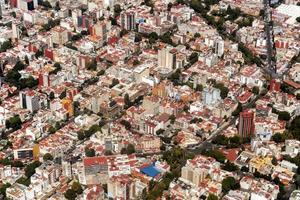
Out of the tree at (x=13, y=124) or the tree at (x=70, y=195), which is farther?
the tree at (x=13, y=124)

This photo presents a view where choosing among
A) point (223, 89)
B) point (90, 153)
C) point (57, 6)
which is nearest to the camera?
point (90, 153)

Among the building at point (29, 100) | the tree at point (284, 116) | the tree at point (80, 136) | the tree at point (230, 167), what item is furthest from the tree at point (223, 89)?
the building at point (29, 100)

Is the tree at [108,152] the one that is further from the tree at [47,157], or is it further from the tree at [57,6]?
the tree at [57,6]

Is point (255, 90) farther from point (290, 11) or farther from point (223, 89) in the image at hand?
→ point (290, 11)

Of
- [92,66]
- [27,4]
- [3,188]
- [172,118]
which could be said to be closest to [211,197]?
[172,118]

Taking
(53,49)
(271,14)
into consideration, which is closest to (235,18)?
(271,14)
